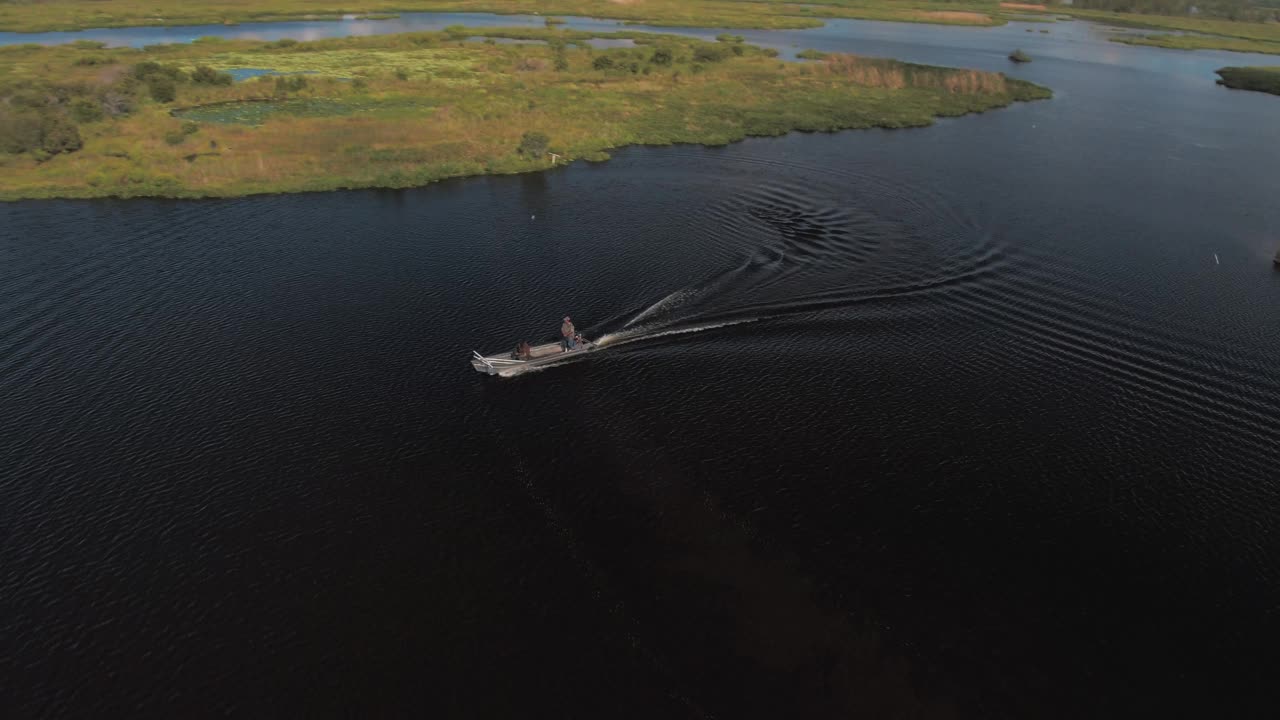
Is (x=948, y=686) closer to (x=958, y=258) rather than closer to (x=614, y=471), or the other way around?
(x=614, y=471)

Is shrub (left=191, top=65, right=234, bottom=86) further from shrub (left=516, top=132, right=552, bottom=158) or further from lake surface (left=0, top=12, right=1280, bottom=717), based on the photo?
shrub (left=516, top=132, right=552, bottom=158)

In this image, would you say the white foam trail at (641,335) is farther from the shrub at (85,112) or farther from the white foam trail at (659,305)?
the shrub at (85,112)

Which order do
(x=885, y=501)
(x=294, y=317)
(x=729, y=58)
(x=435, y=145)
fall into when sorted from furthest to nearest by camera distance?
(x=729, y=58)
(x=435, y=145)
(x=294, y=317)
(x=885, y=501)

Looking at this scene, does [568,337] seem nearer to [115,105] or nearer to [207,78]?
[115,105]

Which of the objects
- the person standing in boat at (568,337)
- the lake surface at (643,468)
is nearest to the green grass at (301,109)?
the lake surface at (643,468)

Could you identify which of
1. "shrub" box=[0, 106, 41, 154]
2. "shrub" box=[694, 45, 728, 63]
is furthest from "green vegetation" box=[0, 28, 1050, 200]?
"shrub" box=[694, 45, 728, 63]

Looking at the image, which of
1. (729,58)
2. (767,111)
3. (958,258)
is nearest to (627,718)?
(958,258)
